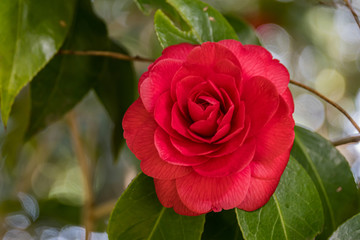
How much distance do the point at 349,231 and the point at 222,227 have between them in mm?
175

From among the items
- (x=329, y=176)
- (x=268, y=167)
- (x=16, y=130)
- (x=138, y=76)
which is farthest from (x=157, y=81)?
(x=138, y=76)

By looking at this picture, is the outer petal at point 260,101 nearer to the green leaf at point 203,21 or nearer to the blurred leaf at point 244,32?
the green leaf at point 203,21

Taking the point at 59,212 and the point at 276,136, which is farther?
the point at 59,212

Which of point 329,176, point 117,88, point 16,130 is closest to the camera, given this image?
point 329,176

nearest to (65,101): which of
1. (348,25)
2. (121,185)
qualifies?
(121,185)

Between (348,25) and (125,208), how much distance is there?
5.62 feet

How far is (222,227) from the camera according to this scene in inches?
21.7

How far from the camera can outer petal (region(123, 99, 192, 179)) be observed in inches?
16.2

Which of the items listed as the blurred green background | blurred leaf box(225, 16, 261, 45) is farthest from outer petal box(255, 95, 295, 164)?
the blurred green background

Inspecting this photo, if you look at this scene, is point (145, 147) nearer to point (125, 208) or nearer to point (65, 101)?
point (125, 208)

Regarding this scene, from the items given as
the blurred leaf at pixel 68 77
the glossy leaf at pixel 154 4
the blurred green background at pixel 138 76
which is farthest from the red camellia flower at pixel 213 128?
the blurred green background at pixel 138 76

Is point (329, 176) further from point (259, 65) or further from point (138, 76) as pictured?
point (138, 76)

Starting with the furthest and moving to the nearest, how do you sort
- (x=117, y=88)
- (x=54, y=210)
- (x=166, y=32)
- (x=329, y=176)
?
(x=54, y=210), (x=117, y=88), (x=329, y=176), (x=166, y=32)

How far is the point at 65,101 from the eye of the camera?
30.7 inches
